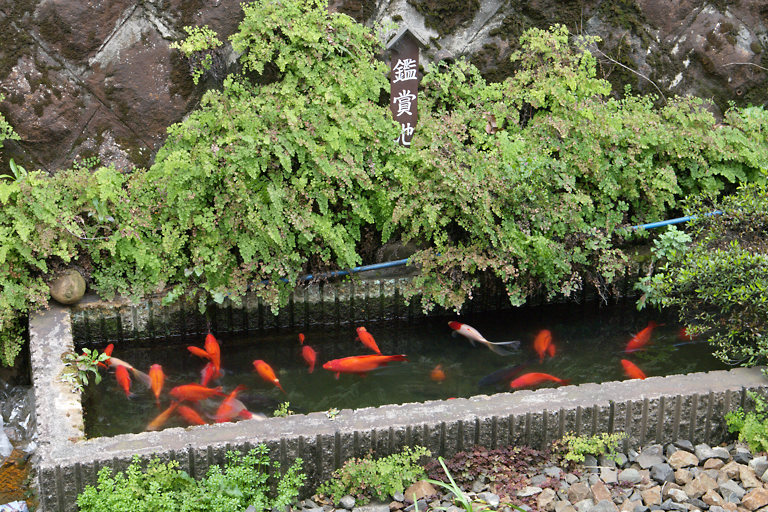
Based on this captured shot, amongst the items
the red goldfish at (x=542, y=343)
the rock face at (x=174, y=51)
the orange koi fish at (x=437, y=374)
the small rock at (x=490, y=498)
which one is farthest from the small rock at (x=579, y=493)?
the rock face at (x=174, y=51)

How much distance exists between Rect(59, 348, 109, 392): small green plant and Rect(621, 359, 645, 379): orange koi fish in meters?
4.72

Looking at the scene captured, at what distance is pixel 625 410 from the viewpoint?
20.1 feet

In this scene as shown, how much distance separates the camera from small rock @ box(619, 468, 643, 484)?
588cm

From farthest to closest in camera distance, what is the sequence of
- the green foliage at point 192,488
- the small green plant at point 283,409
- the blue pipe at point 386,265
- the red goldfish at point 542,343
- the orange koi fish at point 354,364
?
the blue pipe at point 386,265, the red goldfish at point 542,343, the orange koi fish at point 354,364, the small green plant at point 283,409, the green foliage at point 192,488


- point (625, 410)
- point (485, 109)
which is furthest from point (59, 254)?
point (625, 410)

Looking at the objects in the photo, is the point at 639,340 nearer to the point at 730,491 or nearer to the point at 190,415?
the point at 730,491

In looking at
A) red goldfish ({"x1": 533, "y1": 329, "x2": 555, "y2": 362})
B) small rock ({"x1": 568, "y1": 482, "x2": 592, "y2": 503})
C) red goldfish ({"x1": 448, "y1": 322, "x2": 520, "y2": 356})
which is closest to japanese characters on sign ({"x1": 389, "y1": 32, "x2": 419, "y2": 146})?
red goldfish ({"x1": 448, "y1": 322, "x2": 520, "y2": 356})

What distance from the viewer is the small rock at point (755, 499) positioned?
5.49m

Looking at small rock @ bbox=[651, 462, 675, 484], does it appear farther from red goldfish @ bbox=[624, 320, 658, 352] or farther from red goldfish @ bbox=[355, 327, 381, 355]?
red goldfish @ bbox=[355, 327, 381, 355]

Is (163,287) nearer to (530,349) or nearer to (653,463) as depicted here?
(530,349)

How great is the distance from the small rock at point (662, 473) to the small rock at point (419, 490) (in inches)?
63.5

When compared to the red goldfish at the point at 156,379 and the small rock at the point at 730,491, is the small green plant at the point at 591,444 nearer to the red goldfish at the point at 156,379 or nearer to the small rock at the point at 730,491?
the small rock at the point at 730,491

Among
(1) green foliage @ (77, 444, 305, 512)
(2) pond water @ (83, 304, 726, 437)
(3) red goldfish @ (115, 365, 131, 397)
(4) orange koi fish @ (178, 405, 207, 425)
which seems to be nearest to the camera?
(1) green foliage @ (77, 444, 305, 512)

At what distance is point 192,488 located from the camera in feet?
18.2
